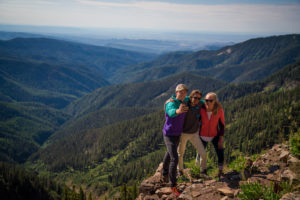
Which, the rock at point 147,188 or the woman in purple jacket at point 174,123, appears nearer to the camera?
the woman in purple jacket at point 174,123

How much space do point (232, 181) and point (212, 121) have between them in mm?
4012

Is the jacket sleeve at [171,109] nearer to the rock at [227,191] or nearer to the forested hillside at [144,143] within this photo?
the rock at [227,191]

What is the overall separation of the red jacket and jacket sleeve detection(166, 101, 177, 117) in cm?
241

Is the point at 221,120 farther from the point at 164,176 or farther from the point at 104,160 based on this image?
the point at 104,160

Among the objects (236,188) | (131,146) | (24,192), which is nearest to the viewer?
(236,188)

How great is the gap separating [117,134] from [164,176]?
19059 cm

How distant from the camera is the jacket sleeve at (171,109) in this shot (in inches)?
402

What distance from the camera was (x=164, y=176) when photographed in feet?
43.7

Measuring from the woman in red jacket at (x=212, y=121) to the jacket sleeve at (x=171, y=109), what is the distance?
2409mm

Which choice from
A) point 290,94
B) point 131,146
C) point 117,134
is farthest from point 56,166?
point 290,94

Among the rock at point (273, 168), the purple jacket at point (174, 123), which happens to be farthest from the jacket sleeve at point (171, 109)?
the rock at point (273, 168)

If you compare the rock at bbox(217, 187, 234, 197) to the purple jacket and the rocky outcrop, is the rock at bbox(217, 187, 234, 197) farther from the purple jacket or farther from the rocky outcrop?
the purple jacket

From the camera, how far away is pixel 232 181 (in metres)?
11.8

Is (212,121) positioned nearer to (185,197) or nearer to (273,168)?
(185,197)
